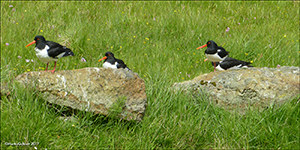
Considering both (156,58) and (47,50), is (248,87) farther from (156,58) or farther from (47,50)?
(47,50)

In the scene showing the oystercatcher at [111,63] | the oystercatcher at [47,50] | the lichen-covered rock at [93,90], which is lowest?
the lichen-covered rock at [93,90]

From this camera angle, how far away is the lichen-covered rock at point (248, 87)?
4160 millimetres

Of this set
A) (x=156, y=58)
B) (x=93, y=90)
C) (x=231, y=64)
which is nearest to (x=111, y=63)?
(x=156, y=58)

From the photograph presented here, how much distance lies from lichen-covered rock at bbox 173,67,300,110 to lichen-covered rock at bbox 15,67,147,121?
3.05 feet

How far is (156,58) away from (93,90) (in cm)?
217

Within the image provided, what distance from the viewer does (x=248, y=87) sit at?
4.23 m

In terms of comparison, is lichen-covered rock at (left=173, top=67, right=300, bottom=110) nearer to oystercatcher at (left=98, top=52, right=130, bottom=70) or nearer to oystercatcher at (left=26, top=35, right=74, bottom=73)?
oystercatcher at (left=98, top=52, right=130, bottom=70)

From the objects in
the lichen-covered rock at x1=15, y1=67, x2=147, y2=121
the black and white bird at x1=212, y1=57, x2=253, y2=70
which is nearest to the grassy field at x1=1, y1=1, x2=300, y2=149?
the lichen-covered rock at x1=15, y1=67, x2=147, y2=121

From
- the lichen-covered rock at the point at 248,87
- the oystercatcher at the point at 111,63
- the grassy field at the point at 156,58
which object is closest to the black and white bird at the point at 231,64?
the grassy field at the point at 156,58

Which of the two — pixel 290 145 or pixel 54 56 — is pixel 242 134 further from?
pixel 54 56

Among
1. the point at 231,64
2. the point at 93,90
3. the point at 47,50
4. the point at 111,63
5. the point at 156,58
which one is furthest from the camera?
the point at 156,58

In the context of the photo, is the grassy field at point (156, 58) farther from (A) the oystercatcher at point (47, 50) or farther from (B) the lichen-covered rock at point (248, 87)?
(A) the oystercatcher at point (47, 50)

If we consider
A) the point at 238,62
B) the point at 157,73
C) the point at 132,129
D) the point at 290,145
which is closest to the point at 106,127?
the point at 132,129

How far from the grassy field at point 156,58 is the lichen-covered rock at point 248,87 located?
186mm
